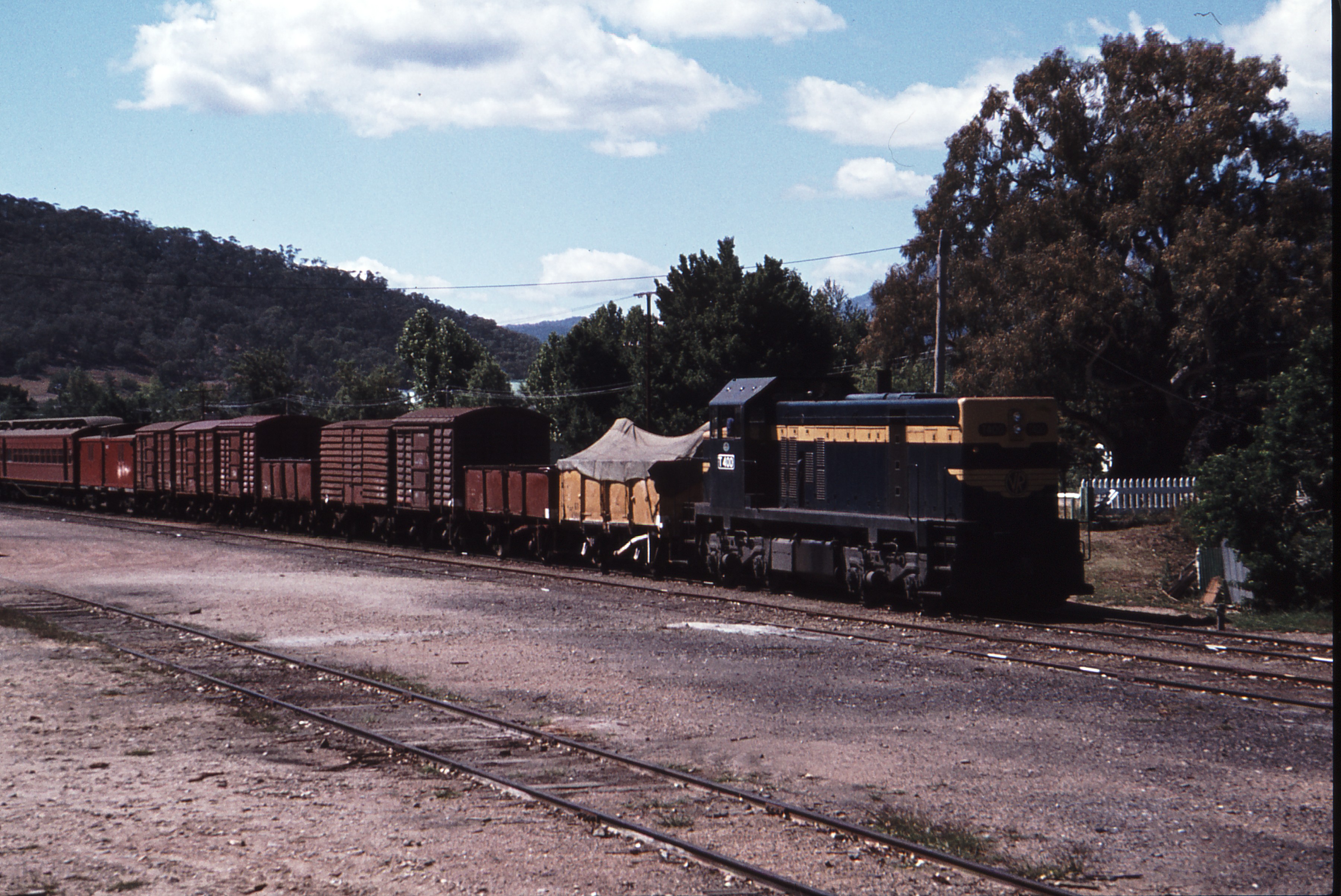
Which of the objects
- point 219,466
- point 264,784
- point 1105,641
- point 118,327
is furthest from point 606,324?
point 118,327

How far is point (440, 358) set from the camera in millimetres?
84250

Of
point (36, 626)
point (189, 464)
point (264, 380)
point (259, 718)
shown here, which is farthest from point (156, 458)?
point (264, 380)

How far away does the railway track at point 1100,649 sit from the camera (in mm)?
11394

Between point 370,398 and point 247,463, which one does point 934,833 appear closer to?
point 247,463

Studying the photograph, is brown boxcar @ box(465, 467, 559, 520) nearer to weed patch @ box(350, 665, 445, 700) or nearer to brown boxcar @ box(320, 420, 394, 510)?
brown boxcar @ box(320, 420, 394, 510)

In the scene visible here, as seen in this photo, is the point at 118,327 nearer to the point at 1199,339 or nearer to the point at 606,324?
the point at 606,324

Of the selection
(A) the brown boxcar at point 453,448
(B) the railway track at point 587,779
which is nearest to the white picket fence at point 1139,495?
(A) the brown boxcar at point 453,448

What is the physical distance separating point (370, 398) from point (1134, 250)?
61344mm

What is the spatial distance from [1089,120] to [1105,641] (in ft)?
93.1

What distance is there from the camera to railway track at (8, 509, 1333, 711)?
37.4ft

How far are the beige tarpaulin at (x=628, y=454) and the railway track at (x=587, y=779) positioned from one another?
9.27 metres

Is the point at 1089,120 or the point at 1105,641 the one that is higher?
the point at 1089,120

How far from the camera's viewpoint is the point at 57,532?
3472 centimetres

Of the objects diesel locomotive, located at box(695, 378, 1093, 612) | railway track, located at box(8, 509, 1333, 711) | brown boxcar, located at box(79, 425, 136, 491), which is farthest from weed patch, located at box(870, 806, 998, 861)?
brown boxcar, located at box(79, 425, 136, 491)
